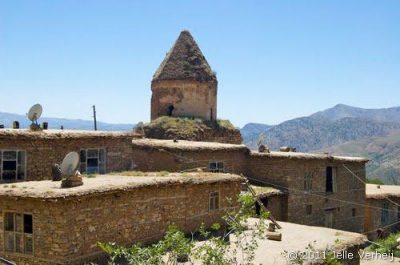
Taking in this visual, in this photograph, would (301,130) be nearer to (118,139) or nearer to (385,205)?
(385,205)

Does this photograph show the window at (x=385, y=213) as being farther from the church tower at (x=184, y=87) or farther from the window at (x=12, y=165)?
the window at (x=12, y=165)

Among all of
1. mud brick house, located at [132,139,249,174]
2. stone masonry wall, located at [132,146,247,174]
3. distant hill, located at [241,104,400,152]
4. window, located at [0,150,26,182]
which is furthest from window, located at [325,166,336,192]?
distant hill, located at [241,104,400,152]

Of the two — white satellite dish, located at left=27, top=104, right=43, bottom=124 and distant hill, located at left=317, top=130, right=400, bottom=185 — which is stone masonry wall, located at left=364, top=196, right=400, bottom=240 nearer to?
white satellite dish, located at left=27, top=104, right=43, bottom=124

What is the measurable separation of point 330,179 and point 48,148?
1635 centimetres

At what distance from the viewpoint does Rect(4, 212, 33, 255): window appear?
13.7 meters

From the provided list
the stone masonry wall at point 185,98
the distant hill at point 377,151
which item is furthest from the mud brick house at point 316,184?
the distant hill at point 377,151

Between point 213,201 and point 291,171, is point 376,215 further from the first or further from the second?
point 213,201

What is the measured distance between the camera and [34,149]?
17562mm

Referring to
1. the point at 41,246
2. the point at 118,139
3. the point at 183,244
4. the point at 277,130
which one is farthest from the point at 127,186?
the point at 277,130

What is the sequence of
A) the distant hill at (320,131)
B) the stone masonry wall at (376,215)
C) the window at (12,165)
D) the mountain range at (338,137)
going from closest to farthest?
the window at (12,165)
the stone masonry wall at (376,215)
the mountain range at (338,137)
the distant hill at (320,131)

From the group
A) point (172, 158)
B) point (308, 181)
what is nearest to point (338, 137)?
point (308, 181)

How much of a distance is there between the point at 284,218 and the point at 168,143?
7.10 metres

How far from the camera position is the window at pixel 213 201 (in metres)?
19.1

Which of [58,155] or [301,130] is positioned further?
[301,130]
